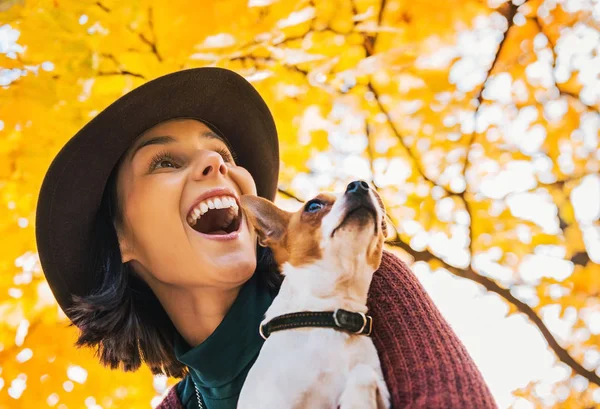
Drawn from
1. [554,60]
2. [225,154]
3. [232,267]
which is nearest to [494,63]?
[554,60]

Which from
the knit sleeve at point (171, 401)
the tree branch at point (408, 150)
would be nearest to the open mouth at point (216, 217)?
the knit sleeve at point (171, 401)

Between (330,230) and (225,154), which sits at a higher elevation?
(225,154)

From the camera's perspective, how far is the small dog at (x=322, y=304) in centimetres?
104

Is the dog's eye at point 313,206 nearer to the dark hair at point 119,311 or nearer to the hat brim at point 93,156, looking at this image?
the dark hair at point 119,311

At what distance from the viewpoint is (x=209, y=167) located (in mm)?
1589

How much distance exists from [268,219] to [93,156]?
68cm

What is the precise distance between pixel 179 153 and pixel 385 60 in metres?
1.53

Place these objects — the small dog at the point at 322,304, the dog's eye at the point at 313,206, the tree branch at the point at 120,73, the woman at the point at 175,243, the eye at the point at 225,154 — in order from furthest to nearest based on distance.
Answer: the tree branch at the point at 120,73 < the eye at the point at 225,154 < the woman at the point at 175,243 < the dog's eye at the point at 313,206 < the small dog at the point at 322,304

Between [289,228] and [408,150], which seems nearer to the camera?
[289,228]

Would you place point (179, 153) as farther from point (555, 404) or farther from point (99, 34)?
point (555, 404)

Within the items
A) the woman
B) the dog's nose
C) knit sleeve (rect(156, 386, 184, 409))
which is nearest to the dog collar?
the woman

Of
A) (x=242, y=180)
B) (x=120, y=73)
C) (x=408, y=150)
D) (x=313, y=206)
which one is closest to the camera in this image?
(x=313, y=206)

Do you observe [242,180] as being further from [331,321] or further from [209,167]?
[331,321]

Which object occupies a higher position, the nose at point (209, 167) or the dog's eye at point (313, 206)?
the nose at point (209, 167)
